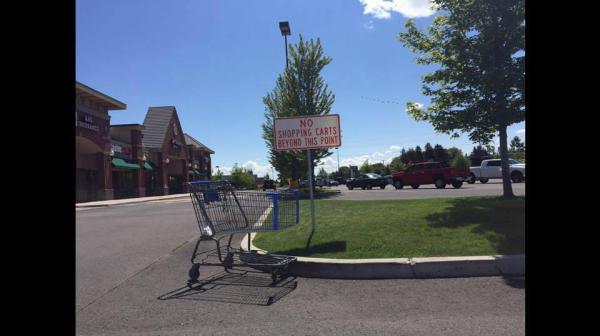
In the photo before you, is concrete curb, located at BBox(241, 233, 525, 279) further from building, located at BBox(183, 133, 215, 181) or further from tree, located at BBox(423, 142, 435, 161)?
tree, located at BBox(423, 142, 435, 161)

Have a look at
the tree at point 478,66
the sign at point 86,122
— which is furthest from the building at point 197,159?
the tree at point 478,66

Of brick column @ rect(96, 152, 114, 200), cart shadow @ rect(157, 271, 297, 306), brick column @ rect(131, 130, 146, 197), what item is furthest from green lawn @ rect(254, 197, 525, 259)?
brick column @ rect(131, 130, 146, 197)

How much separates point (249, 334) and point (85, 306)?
2268 millimetres

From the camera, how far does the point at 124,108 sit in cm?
3831

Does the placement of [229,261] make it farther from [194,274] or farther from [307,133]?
[307,133]

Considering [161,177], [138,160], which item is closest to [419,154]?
[161,177]

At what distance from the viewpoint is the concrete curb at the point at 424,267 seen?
Answer: 551 centimetres

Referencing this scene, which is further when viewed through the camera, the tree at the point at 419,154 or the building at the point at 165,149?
the tree at the point at 419,154

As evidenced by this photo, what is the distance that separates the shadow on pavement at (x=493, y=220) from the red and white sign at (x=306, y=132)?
8.44 feet

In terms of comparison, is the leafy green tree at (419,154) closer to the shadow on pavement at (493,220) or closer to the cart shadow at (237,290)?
the shadow on pavement at (493,220)

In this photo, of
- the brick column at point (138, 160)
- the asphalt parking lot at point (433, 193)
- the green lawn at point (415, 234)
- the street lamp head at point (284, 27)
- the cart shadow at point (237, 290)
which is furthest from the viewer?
the brick column at point (138, 160)

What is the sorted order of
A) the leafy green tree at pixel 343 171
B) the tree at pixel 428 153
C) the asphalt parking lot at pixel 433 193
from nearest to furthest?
the asphalt parking lot at pixel 433 193 → the tree at pixel 428 153 → the leafy green tree at pixel 343 171
